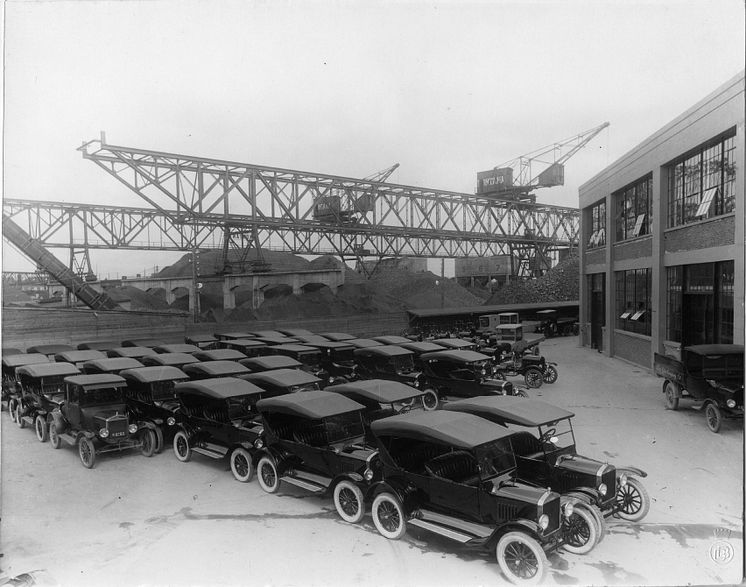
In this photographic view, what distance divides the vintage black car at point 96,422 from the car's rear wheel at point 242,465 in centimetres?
243

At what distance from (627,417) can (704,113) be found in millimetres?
9143

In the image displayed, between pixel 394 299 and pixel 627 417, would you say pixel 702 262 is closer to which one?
pixel 627 417

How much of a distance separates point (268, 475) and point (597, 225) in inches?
989

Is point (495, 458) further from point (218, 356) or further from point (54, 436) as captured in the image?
point (218, 356)

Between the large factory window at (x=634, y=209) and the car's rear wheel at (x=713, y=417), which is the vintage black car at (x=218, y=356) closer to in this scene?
the car's rear wheel at (x=713, y=417)

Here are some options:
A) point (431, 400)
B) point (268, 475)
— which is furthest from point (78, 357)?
point (431, 400)

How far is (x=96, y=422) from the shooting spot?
10.8 metres

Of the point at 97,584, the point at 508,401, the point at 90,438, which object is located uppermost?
the point at 508,401

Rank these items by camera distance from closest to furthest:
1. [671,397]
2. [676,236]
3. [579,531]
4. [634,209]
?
[579,531] < [671,397] < [676,236] < [634,209]

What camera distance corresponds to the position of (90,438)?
34.6 ft

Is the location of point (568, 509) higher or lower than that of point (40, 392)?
lower

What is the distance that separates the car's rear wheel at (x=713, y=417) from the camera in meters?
11.9

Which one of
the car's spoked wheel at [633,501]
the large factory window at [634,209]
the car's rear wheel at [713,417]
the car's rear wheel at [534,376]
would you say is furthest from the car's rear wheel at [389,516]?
the large factory window at [634,209]

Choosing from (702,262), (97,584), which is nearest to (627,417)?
(702,262)
